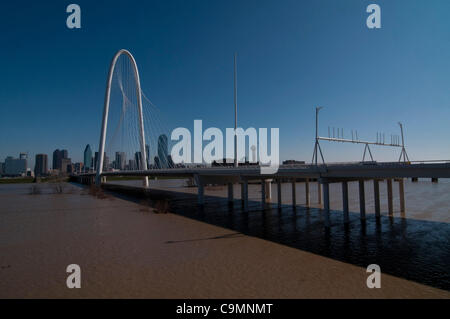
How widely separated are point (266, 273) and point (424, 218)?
1873 centimetres

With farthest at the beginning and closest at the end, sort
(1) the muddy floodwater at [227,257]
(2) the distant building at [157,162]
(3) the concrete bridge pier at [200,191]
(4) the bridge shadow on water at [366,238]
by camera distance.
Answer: (2) the distant building at [157,162] < (3) the concrete bridge pier at [200,191] < (4) the bridge shadow on water at [366,238] < (1) the muddy floodwater at [227,257]

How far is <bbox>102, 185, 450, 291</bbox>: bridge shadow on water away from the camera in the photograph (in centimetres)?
1099

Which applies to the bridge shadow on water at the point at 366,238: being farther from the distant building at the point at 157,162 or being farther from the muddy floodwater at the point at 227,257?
the distant building at the point at 157,162

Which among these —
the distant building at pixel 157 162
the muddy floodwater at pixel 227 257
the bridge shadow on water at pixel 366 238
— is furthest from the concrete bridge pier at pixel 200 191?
the distant building at pixel 157 162

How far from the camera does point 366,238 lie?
15977 millimetres

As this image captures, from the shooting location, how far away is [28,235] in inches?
690

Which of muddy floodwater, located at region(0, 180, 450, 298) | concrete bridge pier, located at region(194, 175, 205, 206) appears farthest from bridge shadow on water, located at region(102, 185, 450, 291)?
concrete bridge pier, located at region(194, 175, 205, 206)

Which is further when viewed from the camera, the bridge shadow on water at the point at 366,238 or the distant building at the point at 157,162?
the distant building at the point at 157,162

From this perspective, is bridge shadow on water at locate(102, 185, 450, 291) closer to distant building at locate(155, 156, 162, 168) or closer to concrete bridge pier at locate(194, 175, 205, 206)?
concrete bridge pier at locate(194, 175, 205, 206)

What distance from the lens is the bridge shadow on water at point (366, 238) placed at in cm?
1099

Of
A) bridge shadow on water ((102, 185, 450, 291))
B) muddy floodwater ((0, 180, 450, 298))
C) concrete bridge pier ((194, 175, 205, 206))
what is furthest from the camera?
concrete bridge pier ((194, 175, 205, 206))

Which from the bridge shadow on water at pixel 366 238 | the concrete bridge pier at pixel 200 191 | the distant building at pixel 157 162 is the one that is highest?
the distant building at pixel 157 162
